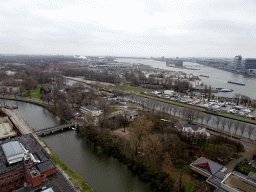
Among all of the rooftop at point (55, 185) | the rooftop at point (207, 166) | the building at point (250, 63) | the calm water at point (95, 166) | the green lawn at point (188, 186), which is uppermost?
the building at point (250, 63)

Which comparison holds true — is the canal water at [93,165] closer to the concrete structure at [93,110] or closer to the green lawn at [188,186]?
the green lawn at [188,186]

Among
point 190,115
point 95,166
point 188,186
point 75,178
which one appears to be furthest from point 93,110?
point 188,186

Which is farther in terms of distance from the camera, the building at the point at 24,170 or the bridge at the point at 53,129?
the bridge at the point at 53,129

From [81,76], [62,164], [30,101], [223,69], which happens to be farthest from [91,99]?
[223,69]

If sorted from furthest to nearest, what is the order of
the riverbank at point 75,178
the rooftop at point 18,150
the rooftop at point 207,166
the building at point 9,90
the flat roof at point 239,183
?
the building at point 9,90 → the rooftop at point 207,166 → the riverbank at point 75,178 → the rooftop at point 18,150 → the flat roof at point 239,183

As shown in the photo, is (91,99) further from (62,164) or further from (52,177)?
(52,177)

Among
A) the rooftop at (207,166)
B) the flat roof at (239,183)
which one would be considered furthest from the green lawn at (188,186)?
the flat roof at (239,183)
